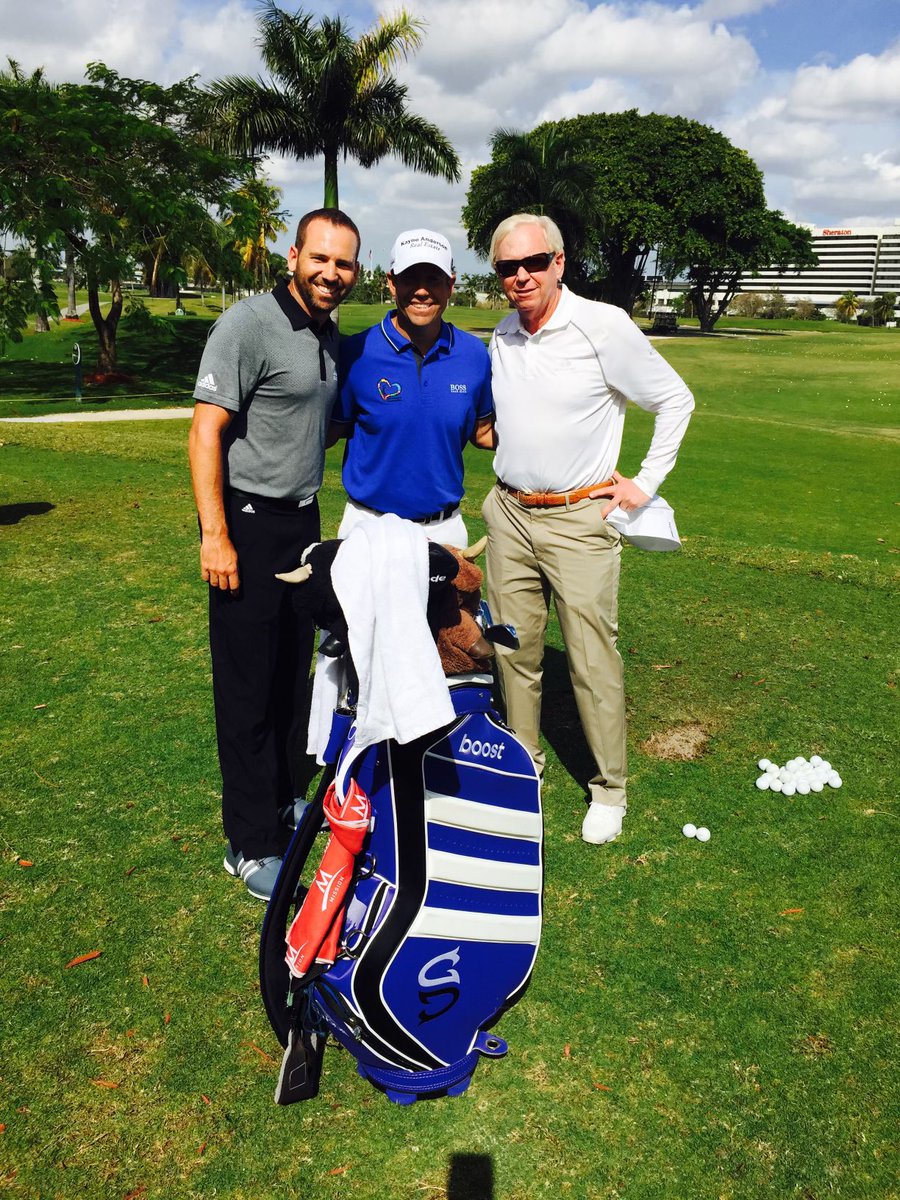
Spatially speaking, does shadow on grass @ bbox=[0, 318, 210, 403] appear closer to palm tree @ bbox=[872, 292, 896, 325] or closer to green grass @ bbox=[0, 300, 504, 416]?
green grass @ bbox=[0, 300, 504, 416]

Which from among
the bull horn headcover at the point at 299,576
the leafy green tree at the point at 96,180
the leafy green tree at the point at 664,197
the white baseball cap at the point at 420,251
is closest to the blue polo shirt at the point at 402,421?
the white baseball cap at the point at 420,251

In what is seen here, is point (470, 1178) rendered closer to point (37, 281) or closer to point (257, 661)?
point (257, 661)

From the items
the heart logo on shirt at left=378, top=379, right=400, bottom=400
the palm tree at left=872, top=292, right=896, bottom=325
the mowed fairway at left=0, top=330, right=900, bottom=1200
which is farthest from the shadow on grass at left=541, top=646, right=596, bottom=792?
the palm tree at left=872, top=292, right=896, bottom=325

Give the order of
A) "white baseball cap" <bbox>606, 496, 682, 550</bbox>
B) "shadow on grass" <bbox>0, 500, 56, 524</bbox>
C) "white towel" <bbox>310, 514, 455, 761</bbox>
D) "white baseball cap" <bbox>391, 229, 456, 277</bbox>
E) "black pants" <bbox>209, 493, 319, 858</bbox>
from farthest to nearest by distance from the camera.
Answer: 1. "shadow on grass" <bbox>0, 500, 56, 524</bbox>
2. "white baseball cap" <bbox>606, 496, 682, 550</bbox>
3. "black pants" <bbox>209, 493, 319, 858</bbox>
4. "white baseball cap" <bbox>391, 229, 456, 277</bbox>
5. "white towel" <bbox>310, 514, 455, 761</bbox>

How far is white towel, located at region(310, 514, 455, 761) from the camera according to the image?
7.39ft

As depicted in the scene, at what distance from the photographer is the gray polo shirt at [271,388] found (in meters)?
3.06

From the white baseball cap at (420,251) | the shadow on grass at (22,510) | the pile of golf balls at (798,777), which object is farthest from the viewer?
the shadow on grass at (22,510)

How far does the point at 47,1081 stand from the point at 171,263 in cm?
1822

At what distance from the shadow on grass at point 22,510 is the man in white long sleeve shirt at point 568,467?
6.27 m

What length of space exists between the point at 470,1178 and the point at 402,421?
2386 mm

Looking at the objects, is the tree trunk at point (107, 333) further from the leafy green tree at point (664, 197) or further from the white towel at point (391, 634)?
the leafy green tree at point (664, 197)

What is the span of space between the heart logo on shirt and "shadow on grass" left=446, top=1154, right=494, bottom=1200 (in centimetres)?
244

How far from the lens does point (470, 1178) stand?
7.93 ft

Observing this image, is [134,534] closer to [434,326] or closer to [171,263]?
[434,326]
